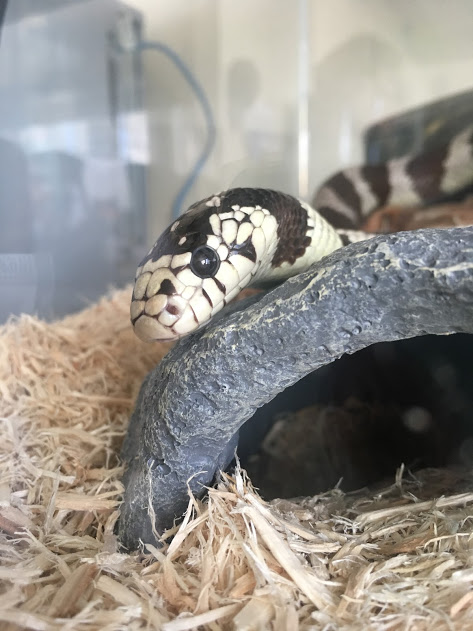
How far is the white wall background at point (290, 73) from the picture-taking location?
2.62 meters

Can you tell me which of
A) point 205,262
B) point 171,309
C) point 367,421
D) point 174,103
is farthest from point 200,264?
point 174,103

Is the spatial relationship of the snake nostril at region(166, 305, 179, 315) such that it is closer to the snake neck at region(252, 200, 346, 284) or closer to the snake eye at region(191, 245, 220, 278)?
the snake eye at region(191, 245, 220, 278)

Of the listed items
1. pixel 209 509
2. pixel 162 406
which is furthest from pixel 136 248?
pixel 209 509

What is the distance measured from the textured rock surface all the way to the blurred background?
113 centimetres

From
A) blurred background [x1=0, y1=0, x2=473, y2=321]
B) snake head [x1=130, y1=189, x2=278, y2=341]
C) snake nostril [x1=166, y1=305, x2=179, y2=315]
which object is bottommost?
snake nostril [x1=166, y1=305, x2=179, y2=315]

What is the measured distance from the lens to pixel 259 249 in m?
1.24

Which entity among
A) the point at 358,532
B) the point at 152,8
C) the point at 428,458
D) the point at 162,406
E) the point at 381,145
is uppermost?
the point at 152,8

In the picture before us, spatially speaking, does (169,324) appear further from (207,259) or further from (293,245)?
(293,245)

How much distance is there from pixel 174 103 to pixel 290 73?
810 mm

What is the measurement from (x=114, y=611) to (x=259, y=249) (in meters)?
0.86

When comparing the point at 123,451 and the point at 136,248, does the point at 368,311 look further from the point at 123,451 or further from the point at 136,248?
the point at 136,248

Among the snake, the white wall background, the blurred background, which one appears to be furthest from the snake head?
the white wall background

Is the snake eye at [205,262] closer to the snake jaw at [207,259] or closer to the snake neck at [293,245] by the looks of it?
the snake jaw at [207,259]

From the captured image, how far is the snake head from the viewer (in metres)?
1.05
